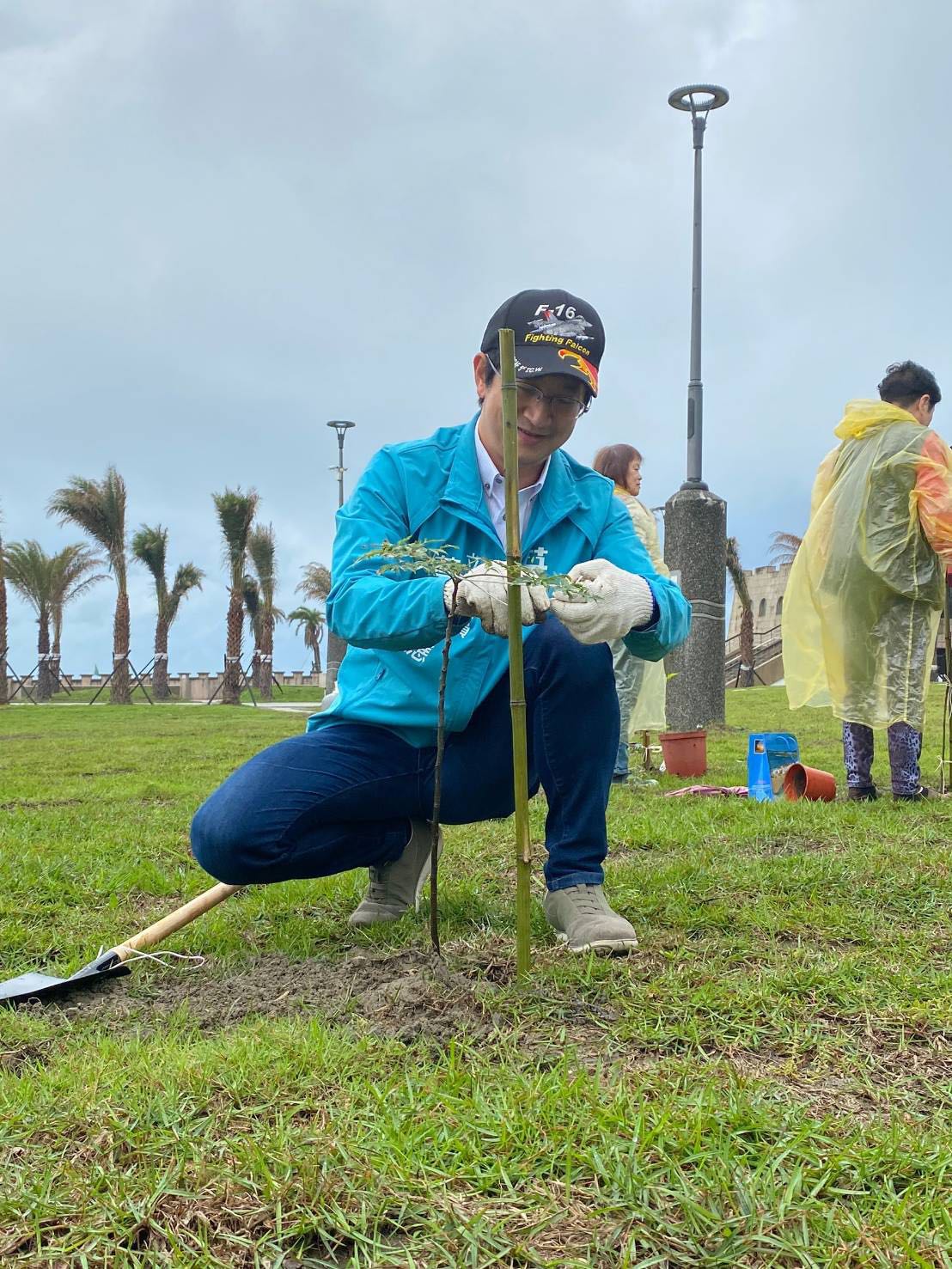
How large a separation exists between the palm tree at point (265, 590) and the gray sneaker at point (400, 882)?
3786 centimetres

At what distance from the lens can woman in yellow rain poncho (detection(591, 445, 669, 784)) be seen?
6.54m

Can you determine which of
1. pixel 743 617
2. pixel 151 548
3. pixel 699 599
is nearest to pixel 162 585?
pixel 151 548

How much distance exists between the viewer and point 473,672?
290 cm

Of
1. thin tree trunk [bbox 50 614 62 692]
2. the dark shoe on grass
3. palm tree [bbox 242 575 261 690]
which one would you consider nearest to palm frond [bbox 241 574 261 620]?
palm tree [bbox 242 575 261 690]

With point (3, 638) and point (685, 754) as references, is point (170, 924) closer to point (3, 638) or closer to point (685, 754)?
point (685, 754)

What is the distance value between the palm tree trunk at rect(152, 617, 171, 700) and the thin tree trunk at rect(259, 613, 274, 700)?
11.8 feet

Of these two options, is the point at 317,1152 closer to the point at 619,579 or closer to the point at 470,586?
the point at 470,586

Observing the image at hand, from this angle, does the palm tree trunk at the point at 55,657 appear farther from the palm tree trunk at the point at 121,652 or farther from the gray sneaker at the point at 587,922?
the gray sneaker at the point at 587,922

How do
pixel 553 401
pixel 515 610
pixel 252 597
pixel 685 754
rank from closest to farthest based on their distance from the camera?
pixel 515 610 → pixel 553 401 → pixel 685 754 → pixel 252 597

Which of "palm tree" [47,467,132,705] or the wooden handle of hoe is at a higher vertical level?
"palm tree" [47,467,132,705]

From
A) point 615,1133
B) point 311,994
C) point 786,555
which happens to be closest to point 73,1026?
point 311,994

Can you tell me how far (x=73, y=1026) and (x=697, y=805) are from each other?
137 inches

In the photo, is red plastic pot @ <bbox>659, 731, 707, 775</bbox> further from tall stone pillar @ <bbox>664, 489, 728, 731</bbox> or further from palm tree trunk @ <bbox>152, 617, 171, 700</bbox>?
palm tree trunk @ <bbox>152, 617, 171, 700</bbox>

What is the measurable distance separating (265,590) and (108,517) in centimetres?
963
